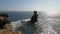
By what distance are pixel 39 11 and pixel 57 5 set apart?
0.58 meters

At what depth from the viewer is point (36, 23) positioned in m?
4.03

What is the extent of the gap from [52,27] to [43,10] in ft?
1.82

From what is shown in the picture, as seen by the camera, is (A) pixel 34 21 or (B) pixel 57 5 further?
(B) pixel 57 5

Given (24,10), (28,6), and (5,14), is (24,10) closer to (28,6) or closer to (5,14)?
(28,6)

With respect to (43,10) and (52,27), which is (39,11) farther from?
(52,27)

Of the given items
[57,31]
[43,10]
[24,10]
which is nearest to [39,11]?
[43,10]

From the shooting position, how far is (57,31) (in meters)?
4.04

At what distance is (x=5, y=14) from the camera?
3.86 m

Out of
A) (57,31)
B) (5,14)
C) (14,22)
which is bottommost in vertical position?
Answer: (57,31)

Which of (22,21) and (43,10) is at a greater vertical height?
(43,10)

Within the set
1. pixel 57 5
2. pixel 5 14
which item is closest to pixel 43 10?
pixel 57 5

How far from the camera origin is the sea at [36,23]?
397cm

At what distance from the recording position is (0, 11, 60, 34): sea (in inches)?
156

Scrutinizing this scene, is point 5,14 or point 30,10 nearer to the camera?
point 5,14
